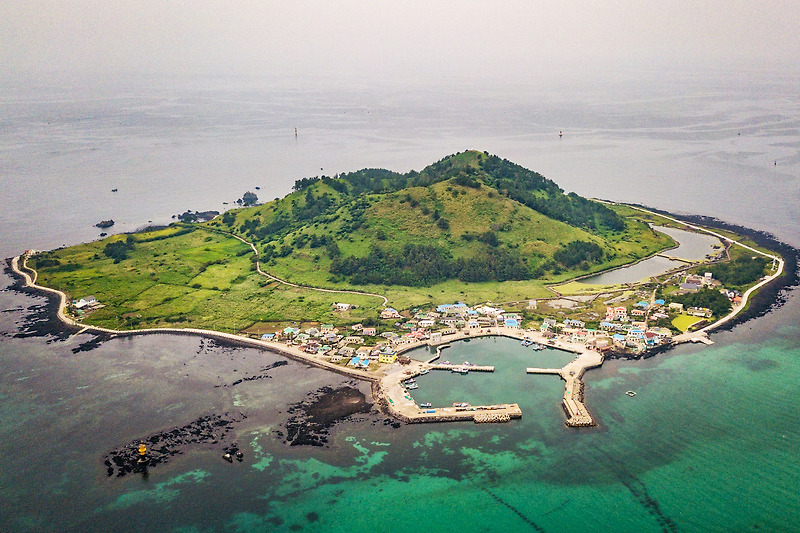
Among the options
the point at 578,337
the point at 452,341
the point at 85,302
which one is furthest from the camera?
the point at 85,302

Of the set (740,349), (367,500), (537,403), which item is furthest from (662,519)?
(740,349)

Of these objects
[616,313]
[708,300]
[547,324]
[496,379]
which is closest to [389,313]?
[547,324]

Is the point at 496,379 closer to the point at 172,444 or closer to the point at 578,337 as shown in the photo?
the point at 578,337

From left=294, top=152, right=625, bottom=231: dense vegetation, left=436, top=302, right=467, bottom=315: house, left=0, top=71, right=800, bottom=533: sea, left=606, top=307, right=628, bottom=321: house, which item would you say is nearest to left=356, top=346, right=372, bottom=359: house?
left=0, top=71, right=800, bottom=533: sea

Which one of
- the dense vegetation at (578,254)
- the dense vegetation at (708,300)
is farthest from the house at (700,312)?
the dense vegetation at (578,254)

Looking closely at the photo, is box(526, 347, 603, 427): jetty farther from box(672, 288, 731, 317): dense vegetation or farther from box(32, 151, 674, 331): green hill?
box(32, 151, 674, 331): green hill

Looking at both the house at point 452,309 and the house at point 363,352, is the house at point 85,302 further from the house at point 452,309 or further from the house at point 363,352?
the house at point 452,309

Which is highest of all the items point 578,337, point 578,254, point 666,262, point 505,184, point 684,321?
point 505,184

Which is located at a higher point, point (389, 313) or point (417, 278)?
point (417, 278)
